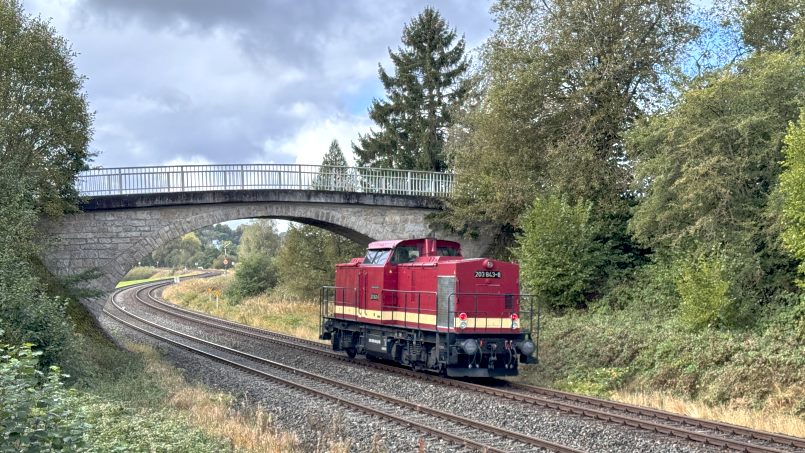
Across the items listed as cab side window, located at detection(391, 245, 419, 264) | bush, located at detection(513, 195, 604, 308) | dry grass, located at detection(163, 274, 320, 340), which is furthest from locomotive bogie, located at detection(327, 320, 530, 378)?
dry grass, located at detection(163, 274, 320, 340)

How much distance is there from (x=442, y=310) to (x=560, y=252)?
6.26 metres

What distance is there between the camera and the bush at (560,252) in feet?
69.1

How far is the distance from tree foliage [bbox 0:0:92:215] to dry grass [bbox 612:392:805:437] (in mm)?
15914

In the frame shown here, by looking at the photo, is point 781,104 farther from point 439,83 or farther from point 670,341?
point 439,83

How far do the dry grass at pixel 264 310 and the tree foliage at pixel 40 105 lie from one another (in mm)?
10749

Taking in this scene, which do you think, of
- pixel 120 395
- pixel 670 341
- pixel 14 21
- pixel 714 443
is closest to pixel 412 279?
pixel 670 341

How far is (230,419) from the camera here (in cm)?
1169

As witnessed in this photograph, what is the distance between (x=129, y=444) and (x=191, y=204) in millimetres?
16958

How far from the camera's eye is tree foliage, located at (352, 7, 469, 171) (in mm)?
41438

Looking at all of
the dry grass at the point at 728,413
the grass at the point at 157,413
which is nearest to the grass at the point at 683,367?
the dry grass at the point at 728,413

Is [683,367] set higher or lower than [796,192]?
lower

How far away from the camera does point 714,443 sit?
400 inches

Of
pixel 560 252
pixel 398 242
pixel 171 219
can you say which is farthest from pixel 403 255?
pixel 171 219

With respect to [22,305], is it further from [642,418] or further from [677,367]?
[677,367]
